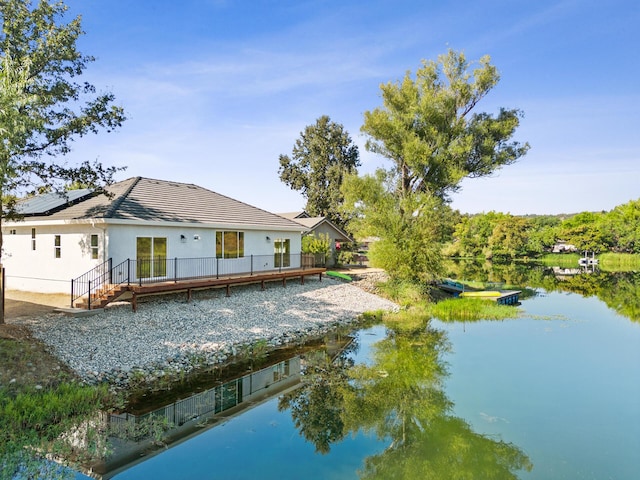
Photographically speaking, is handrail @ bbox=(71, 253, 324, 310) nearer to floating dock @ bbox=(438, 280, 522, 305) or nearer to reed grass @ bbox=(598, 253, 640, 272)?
floating dock @ bbox=(438, 280, 522, 305)

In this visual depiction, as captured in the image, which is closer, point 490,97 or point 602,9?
point 602,9

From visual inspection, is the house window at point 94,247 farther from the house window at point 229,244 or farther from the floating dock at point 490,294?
the floating dock at point 490,294

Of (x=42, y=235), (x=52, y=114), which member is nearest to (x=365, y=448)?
(x=52, y=114)

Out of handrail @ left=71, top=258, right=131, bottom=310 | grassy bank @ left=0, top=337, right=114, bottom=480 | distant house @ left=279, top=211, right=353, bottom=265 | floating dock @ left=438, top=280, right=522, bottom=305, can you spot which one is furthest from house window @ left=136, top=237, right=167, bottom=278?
floating dock @ left=438, top=280, right=522, bottom=305

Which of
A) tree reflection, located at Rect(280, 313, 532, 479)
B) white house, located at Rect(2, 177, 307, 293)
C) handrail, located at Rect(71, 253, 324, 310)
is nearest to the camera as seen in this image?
tree reflection, located at Rect(280, 313, 532, 479)

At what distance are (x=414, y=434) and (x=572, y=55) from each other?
63.5 feet

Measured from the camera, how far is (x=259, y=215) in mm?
20938

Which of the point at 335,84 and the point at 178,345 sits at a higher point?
the point at 335,84

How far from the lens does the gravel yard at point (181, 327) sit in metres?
9.86

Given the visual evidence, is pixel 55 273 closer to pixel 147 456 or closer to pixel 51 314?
pixel 51 314

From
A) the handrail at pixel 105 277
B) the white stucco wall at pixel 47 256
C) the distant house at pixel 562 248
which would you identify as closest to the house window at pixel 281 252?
the handrail at pixel 105 277

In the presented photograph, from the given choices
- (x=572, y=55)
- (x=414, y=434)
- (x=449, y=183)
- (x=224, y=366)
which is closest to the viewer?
(x=414, y=434)

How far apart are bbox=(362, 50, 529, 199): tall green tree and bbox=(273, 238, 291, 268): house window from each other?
10.1 metres

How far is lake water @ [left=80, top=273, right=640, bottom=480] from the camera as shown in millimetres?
6473
